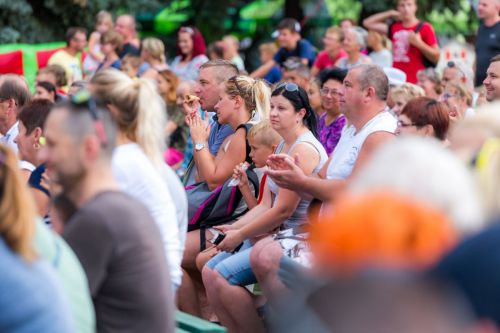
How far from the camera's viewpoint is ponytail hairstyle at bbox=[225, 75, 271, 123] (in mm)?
7031

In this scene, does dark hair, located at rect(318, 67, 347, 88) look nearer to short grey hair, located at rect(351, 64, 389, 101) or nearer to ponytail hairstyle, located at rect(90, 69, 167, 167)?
short grey hair, located at rect(351, 64, 389, 101)

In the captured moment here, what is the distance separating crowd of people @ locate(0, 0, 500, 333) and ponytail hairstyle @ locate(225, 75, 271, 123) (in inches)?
0.7

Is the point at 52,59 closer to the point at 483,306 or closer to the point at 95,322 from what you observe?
the point at 95,322

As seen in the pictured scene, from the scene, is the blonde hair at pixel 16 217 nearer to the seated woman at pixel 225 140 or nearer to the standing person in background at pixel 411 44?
the seated woman at pixel 225 140

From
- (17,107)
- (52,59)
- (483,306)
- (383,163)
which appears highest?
(383,163)

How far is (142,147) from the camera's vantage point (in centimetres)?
422

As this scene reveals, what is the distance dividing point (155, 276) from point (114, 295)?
168 millimetres

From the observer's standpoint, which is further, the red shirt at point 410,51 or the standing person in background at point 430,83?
the red shirt at point 410,51

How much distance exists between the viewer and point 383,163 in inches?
75.5

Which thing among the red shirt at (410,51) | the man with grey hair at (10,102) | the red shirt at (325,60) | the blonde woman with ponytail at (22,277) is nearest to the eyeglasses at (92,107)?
the blonde woman with ponytail at (22,277)

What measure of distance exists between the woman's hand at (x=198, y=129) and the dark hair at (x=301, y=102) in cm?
68

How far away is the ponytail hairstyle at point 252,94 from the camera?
7.03 meters

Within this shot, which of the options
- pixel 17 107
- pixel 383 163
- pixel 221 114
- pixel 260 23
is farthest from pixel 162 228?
pixel 260 23

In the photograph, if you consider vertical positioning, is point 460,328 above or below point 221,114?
above
